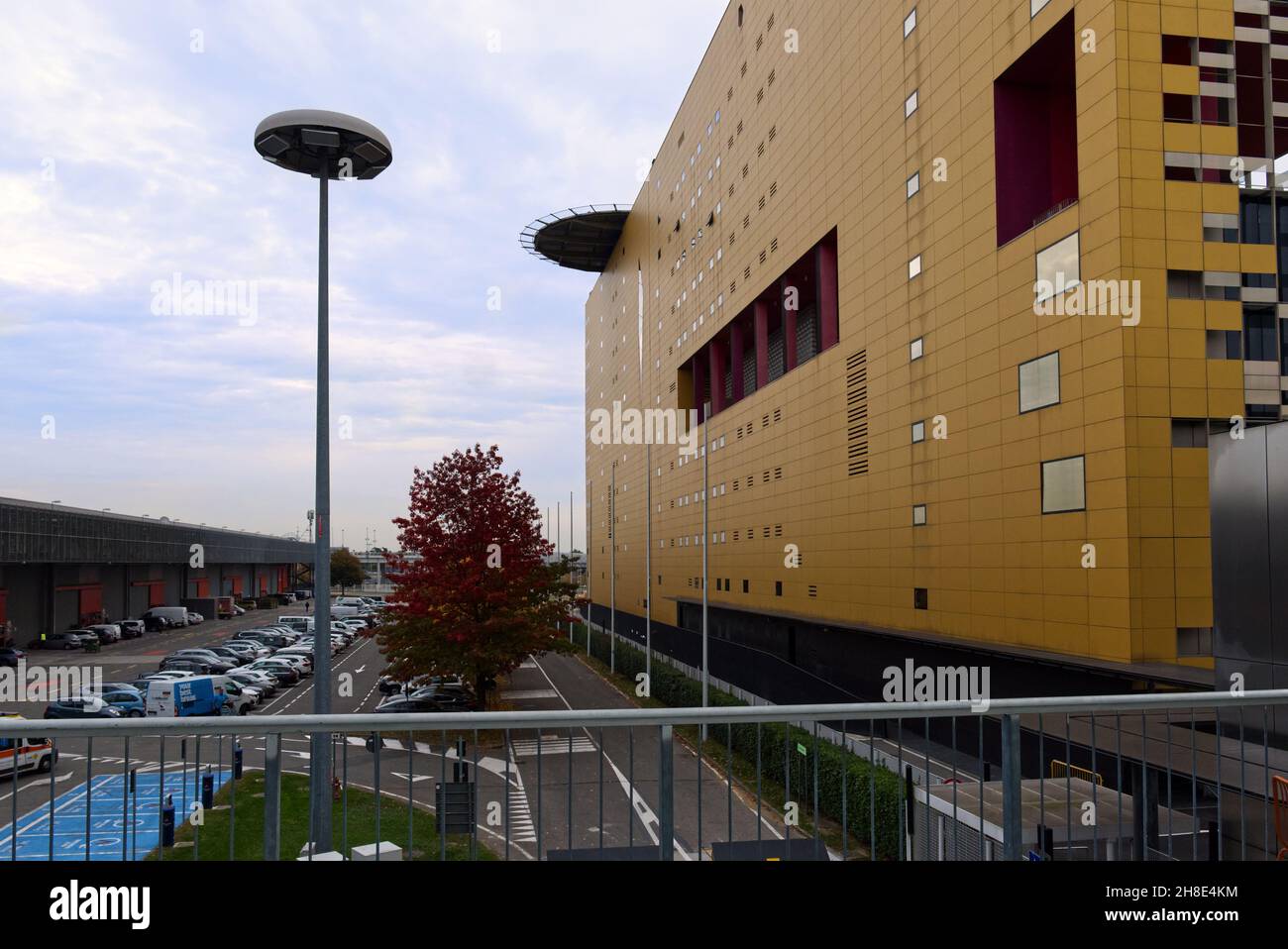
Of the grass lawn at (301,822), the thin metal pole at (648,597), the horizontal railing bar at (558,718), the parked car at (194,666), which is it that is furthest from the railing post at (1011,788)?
the parked car at (194,666)

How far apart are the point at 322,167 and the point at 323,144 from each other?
0.54 meters

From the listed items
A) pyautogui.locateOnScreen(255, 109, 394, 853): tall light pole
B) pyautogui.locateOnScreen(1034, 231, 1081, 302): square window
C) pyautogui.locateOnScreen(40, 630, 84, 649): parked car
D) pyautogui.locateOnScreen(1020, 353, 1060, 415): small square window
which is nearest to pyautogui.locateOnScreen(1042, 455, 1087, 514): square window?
pyautogui.locateOnScreen(1020, 353, 1060, 415): small square window

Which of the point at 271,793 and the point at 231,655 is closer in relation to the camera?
the point at 271,793

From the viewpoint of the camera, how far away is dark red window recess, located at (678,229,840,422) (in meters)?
30.5

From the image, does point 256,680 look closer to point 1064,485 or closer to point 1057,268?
point 1064,485

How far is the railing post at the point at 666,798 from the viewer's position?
3546mm

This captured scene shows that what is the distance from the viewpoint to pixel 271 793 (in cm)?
376

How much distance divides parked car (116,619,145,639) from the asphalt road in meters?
1.31

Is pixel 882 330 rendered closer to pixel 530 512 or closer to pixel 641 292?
pixel 530 512

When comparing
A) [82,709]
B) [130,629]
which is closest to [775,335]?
[82,709]

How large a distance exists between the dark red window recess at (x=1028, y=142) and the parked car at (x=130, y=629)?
59.4 m
